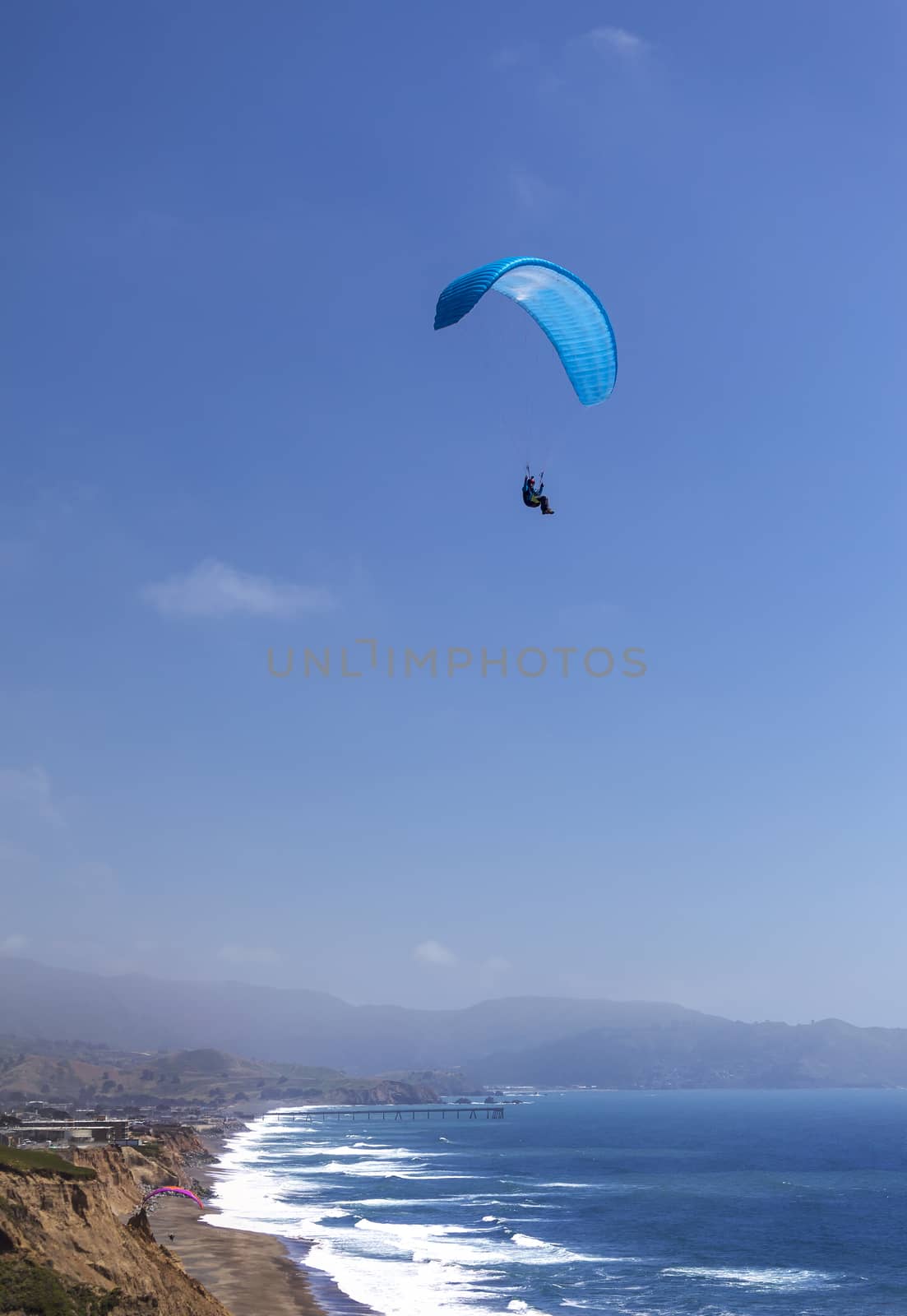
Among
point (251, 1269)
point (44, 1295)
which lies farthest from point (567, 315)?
point (251, 1269)

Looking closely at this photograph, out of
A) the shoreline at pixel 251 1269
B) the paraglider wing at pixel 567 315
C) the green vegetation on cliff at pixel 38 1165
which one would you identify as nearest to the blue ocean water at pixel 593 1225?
the shoreline at pixel 251 1269

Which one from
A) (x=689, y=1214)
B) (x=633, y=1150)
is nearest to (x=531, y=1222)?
(x=689, y=1214)

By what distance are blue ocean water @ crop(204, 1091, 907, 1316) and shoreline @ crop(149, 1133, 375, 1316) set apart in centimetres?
122

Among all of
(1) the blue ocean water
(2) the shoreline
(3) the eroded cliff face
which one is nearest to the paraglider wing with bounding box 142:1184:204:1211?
(3) the eroded cliff face

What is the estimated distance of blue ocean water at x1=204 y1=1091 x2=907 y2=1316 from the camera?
46.6 m

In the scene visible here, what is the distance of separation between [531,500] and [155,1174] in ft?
218

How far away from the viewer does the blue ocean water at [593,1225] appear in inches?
1834

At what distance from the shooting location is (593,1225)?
66.6m

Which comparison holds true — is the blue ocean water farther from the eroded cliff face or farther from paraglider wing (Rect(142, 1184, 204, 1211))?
the eroded cliff face

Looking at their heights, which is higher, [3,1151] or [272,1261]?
[3,1151]

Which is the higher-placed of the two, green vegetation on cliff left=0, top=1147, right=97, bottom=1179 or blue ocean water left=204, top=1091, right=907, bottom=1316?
green vegetation on cliff left=0, top=1147, right=97, bottom=1179

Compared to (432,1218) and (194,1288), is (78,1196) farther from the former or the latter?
(432,1218)

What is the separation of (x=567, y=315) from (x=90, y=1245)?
30016 millimetres

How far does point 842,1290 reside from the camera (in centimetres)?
4862
